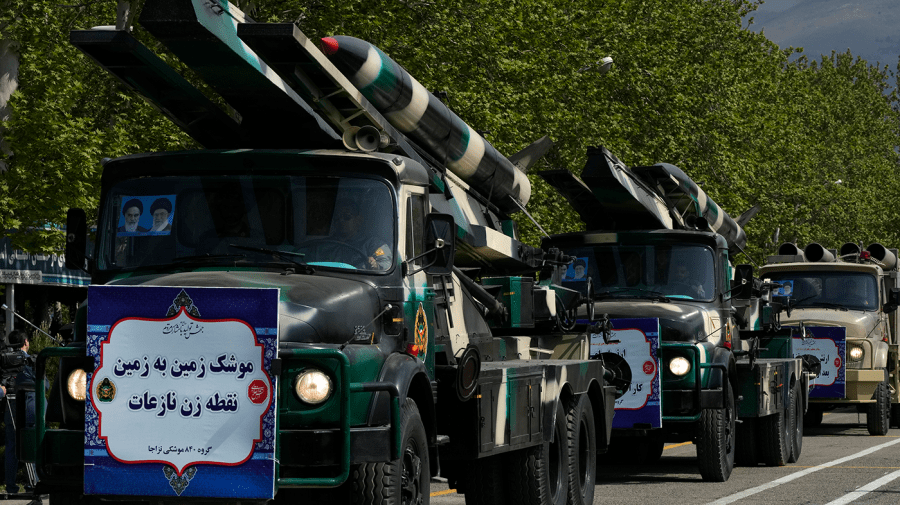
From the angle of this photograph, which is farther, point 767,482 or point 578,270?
point 578,270

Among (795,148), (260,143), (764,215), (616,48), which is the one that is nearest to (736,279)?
(260,143)

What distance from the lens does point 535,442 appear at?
10.4m

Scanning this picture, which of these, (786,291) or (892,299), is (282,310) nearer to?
(786,291)

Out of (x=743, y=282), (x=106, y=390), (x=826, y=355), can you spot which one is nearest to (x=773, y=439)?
(x=743, y=282)

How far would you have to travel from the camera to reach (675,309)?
580 inches

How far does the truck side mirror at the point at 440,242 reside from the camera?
855 centimetres

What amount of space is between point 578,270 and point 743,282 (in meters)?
1.77

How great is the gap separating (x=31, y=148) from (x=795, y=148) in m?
32.6

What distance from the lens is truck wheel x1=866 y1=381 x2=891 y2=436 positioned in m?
22.2

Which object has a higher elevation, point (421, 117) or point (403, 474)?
point (421, 117)

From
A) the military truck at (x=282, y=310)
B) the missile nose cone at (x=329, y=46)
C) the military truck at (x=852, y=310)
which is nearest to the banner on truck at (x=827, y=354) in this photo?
the military truck at (x=852, y=310)

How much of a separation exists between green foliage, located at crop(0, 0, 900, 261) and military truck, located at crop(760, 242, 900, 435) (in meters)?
7.03

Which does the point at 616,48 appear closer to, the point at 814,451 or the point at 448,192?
the point at 814,451

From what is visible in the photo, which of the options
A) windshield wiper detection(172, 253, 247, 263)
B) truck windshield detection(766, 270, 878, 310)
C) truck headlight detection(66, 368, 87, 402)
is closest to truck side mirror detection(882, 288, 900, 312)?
truck windshield detection(766, 270, 878, 310)
